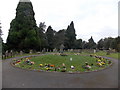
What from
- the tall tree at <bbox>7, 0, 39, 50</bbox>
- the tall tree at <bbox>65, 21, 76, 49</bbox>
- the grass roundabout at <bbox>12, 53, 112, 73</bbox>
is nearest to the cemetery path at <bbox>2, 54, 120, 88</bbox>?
the grass roundabout at <bbox>12, 53, 112, 73</bbox>

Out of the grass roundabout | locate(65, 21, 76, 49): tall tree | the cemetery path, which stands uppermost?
locate(65, 21, 76, 49): tall tree

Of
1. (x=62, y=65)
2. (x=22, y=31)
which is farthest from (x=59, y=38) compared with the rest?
(x=62, y=65)

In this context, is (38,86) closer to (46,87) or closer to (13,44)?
(46,87)

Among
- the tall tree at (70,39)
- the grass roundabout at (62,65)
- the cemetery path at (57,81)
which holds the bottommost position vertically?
the cemetery path at (57,81)

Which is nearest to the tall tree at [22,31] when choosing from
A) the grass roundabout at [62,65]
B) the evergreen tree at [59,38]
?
the grass roundabout at [62,65]

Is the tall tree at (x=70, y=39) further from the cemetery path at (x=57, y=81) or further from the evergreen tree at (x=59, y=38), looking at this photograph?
the cemetery path at (x=57, y=81)

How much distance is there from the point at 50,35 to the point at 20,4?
15403mm

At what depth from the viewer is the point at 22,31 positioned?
23.4 m

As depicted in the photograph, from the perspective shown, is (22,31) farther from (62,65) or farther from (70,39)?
(70,39)

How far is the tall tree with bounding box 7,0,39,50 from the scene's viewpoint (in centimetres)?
2300

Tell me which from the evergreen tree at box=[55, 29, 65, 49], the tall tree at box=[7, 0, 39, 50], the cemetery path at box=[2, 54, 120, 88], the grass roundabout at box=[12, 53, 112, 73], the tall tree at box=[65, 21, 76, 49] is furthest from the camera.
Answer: the evergreen tree at box=[55, 29, 65, 49]

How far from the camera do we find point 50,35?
3641 cm

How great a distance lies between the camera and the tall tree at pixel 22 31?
23.0 metres

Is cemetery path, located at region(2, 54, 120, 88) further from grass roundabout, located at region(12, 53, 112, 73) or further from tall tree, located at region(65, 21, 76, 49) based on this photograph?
tall tree, located at region(65, 21, 76, 49)
